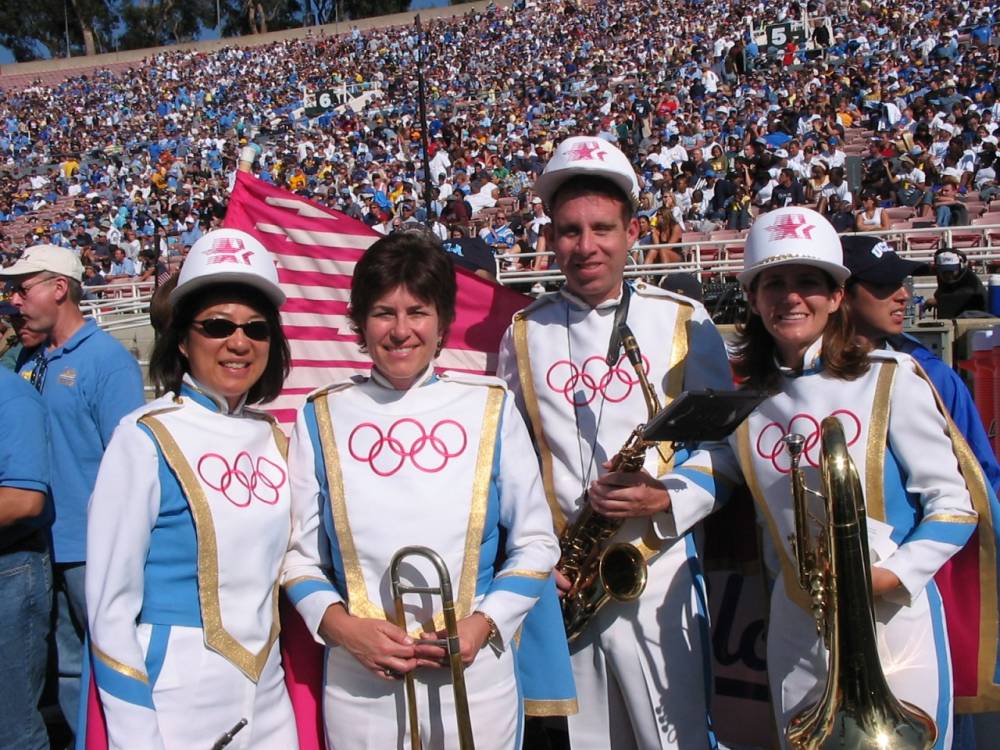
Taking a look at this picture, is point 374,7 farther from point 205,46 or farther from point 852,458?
point 852,458

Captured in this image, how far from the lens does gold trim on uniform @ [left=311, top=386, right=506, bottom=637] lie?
8.92 feet

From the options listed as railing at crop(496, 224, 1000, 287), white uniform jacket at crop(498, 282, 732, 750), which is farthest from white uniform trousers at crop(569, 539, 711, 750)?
railing at crop(496, 224, 1000, 287)

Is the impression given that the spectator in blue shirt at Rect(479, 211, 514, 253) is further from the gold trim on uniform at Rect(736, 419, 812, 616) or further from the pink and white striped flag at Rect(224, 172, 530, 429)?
the gold trim on uniform at Rect(736, 419, 812, 616)

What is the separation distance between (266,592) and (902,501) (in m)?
1.70

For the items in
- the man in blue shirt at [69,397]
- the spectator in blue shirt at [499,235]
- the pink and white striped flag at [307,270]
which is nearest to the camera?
the man in blue shirt at [69,397]

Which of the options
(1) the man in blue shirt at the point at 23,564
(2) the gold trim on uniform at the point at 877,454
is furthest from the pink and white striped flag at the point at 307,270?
(2) the gold trim on uniform at the point at 877,454

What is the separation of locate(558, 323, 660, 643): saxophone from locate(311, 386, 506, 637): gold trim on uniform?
476 millimetres

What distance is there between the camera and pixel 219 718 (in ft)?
8.39

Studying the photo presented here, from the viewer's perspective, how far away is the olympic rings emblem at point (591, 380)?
10.8 feet

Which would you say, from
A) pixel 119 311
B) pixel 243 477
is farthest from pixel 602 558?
pixel 119 311

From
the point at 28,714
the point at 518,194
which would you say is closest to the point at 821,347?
the point at 28,714

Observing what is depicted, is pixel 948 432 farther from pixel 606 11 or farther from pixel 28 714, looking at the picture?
pixel 606 11

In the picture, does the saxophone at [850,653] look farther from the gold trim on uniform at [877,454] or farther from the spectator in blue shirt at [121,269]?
the spectator in blue shirt at [121,269]

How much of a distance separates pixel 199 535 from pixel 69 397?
6.49 ft
